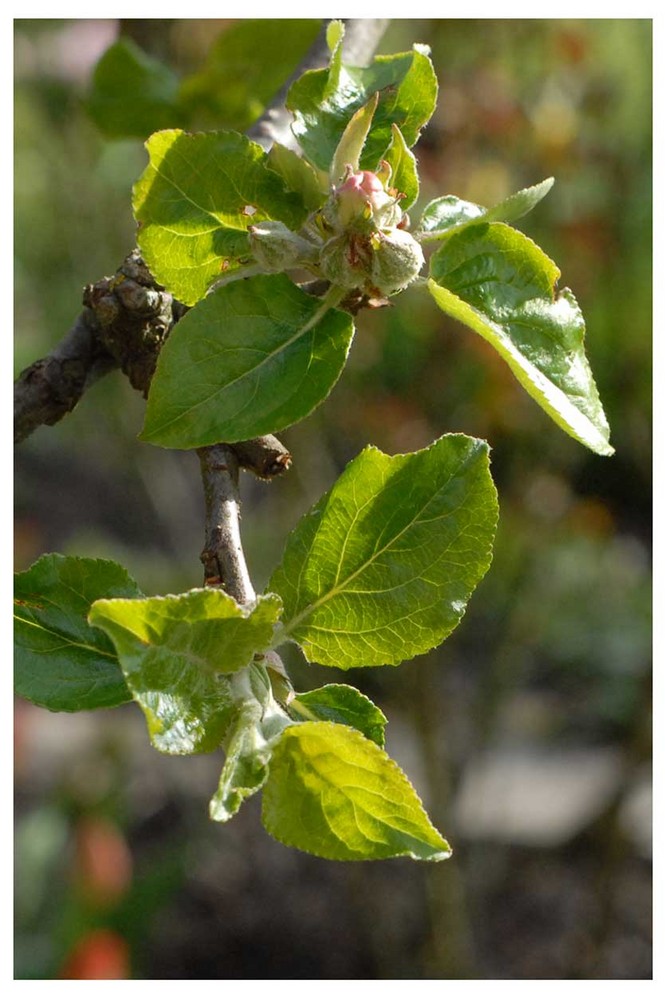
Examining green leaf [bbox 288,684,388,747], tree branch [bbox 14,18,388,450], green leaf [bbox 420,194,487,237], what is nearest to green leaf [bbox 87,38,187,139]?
tree branch [bbox 14,18,388,450]

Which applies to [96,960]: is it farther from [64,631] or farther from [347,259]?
[347,259]

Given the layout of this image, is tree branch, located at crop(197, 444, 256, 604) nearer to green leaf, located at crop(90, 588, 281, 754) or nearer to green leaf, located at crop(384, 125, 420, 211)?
green leaf, located at crop(90, 588, 281, 754)

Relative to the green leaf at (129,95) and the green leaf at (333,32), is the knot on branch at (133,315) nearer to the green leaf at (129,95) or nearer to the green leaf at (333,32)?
the green leaf at (333,32)

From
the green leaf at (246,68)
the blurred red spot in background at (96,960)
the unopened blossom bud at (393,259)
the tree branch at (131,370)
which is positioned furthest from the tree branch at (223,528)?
the blurred red spot in background at (96,960)

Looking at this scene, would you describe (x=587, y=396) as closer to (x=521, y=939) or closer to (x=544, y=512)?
(x=544, y=512)

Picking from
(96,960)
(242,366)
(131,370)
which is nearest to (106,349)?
(131,370)
